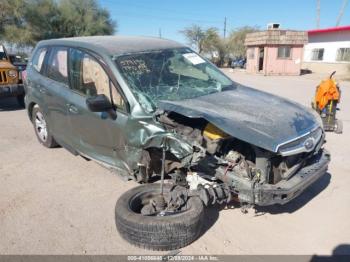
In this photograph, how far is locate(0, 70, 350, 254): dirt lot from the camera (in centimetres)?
345

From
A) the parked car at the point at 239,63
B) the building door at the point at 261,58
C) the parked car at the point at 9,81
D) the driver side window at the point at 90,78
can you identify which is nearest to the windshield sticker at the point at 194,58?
the driver side window at the point at 90,78

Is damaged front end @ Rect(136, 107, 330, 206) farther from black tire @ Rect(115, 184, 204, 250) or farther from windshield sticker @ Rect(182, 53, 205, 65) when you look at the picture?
windshield sticker @ Rect(182, 53, 205, 65)

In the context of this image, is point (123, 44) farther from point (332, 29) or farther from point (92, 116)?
point (332, 29)

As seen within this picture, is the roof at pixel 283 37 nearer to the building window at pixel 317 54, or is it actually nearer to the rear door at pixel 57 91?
the building window at pixel 317 54

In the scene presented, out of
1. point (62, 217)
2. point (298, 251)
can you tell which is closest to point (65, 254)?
point (62, 217)

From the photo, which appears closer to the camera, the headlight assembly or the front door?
the front door

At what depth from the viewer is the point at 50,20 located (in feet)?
124

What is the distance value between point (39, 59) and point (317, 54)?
103 ft

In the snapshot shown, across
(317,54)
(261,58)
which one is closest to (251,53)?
(261,58)

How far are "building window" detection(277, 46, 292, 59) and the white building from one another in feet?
13.8

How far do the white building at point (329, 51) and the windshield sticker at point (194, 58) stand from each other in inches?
939

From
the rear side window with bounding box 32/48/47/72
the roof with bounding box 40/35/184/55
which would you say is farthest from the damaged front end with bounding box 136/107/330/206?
the rear side window with bounding box 32/48/47/72

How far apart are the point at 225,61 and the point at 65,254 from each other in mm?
44420

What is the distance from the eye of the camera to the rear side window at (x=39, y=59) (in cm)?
594
